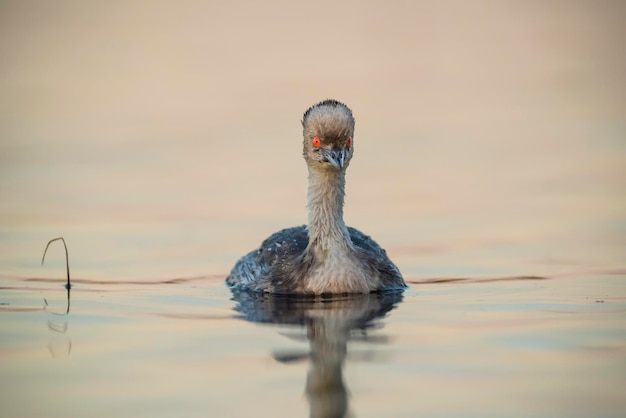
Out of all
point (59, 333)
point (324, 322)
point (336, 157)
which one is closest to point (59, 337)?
point (59, 333)

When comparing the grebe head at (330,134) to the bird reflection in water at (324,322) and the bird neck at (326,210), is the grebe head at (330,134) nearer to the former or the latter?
the bird neck at (326,210)

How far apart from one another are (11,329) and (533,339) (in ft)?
13.0

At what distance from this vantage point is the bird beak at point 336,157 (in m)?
12.1

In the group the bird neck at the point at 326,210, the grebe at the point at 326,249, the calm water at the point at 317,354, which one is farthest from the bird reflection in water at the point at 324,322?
the bird neck at the point at 326,210

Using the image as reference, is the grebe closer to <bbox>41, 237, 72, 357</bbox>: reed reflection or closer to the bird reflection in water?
the bird reflection in water

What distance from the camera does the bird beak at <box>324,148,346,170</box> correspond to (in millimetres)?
12109

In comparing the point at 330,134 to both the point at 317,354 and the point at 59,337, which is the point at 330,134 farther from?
the point at 317,354

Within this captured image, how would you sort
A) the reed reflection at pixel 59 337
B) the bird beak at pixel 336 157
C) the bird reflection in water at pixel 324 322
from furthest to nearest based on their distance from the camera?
the bird beak at pixel 336 157
the reed reflection at pixel 59 337
the bird reflection in water at pixel 324 322

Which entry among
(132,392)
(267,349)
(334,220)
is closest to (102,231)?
(334,220)

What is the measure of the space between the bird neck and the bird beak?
1.81 ft

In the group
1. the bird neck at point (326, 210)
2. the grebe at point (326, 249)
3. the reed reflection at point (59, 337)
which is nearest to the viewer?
the reed reflection at point (59, 337)

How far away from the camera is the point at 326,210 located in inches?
507

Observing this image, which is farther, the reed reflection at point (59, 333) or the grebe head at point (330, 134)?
the grebe head at point (330, 134)

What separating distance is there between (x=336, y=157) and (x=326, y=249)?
1.04 meters
